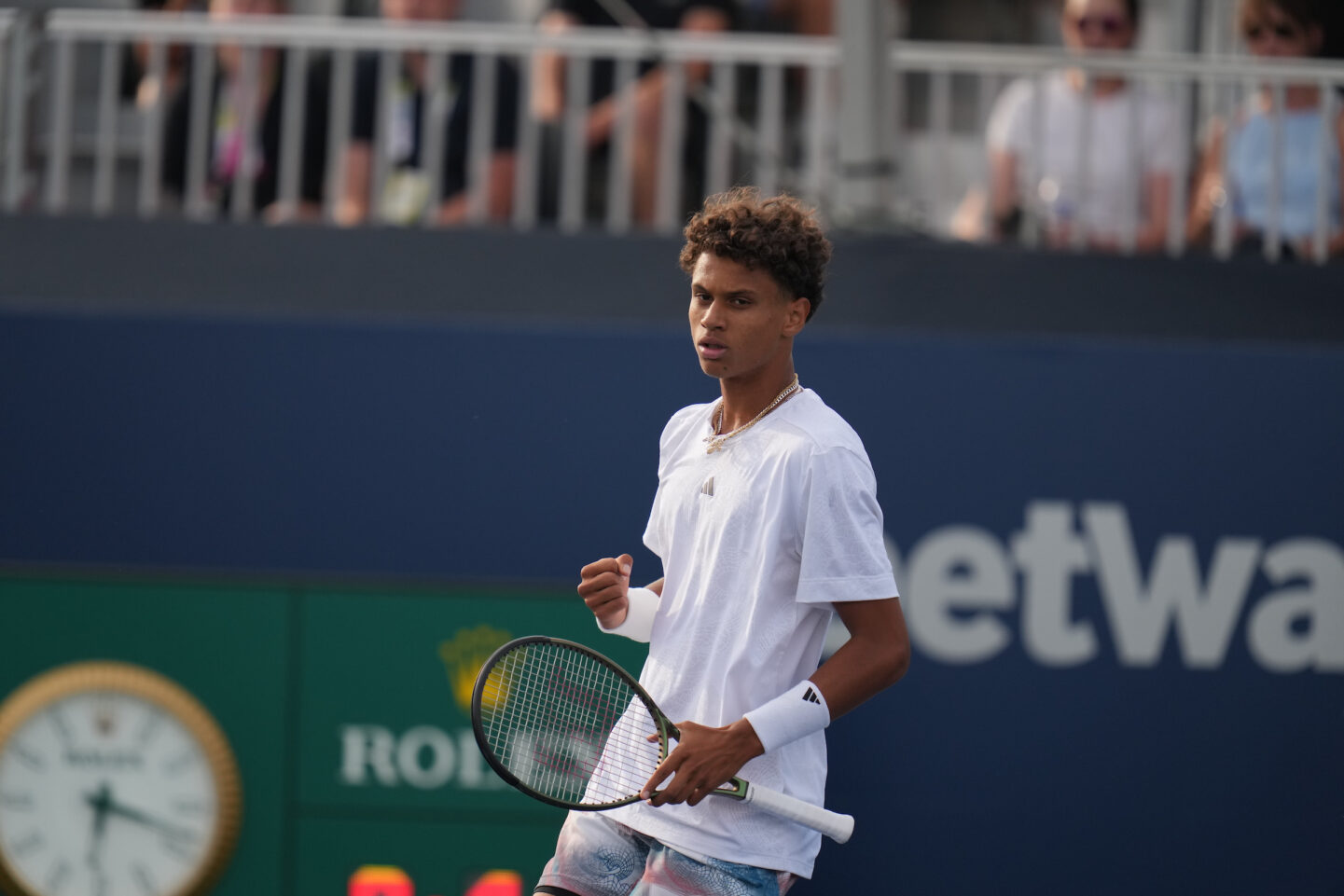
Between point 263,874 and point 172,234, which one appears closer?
point 263,874

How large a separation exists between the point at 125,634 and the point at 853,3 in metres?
2.93

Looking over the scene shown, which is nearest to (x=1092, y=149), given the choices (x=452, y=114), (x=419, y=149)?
(x=452, y=114)

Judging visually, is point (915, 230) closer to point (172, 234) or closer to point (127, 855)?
point (172, 234)

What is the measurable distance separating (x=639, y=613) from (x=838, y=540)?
1.39ft

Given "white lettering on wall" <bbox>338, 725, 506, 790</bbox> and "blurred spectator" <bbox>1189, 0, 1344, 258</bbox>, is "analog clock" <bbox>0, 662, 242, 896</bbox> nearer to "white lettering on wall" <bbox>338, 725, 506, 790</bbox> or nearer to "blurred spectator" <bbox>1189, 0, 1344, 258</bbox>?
"white lettering on wall" <bbox>338, 725, 506, 790</bbox>

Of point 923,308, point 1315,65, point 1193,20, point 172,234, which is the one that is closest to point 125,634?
point 172,234

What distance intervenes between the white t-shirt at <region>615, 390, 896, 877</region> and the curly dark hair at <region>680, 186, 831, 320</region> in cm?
20

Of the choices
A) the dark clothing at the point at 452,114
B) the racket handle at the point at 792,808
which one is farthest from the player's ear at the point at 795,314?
the dark clothing at the point at 452,114

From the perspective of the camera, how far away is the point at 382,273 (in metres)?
5.04

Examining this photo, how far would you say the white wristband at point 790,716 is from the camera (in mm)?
2461

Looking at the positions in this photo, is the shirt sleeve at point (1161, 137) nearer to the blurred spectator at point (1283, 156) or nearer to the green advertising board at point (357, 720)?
the blurred spectator at point (1283, 156)

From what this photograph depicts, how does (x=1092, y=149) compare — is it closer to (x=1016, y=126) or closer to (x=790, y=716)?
(x=1016, y=126)

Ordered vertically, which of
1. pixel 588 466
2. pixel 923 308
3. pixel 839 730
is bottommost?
pixel 839 730

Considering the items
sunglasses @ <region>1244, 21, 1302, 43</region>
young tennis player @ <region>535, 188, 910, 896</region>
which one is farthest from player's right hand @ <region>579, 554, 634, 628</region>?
sunglasses @ <region>1244, 21, 1302, 43</region>
